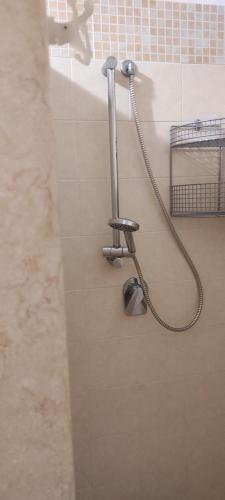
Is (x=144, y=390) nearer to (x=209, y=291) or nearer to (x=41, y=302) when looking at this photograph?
(x=209, y=291)

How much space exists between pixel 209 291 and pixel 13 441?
0.93 metres

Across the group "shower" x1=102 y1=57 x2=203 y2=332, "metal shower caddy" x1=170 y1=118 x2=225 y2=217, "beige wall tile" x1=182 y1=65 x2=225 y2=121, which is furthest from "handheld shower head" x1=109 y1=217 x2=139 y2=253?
"beige wall tile" x1=182 y1=65 x2=225 y2=121

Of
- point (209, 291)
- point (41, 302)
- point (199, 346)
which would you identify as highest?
point (41, 302)

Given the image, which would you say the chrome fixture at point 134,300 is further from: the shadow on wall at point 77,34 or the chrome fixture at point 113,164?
the shadow on wall at point 77,34

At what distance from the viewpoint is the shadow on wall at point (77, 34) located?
858 millimetres

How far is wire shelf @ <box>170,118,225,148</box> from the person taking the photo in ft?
3.58

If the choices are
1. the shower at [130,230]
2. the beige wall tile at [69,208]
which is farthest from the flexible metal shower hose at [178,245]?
the beige wall tile at [69,208]

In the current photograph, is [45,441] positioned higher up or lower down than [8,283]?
lower down

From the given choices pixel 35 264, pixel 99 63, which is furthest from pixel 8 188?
pixel 99 63

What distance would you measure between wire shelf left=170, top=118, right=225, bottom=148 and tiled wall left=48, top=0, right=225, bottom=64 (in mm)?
221

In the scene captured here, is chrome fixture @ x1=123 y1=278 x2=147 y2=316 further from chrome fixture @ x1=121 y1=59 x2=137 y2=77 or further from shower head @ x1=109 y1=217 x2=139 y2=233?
chrome fixture @ x1=121 y1=59 x2=137 y2=77

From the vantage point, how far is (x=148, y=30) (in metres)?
1.04

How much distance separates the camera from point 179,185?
1.13 m

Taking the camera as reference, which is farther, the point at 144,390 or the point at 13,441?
the point at 144,390
